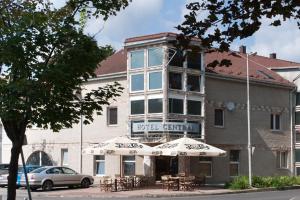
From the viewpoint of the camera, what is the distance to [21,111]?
33.4 feet

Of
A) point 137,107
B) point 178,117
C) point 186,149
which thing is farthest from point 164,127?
point 186,149

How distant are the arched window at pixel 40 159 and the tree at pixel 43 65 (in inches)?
1425

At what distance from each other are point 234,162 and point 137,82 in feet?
30.9

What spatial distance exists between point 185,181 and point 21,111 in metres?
23.5

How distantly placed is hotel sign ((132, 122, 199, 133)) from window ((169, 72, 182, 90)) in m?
2.38

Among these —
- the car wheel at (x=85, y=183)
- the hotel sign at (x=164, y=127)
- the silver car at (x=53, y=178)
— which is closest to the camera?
the silver car at (x=53, y=178)

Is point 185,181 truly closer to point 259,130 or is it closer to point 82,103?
point 259,130

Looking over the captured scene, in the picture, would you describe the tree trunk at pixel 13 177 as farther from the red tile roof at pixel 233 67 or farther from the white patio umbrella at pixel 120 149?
the red tile roof at pixel 233 67

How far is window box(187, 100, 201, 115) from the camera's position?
3981cm

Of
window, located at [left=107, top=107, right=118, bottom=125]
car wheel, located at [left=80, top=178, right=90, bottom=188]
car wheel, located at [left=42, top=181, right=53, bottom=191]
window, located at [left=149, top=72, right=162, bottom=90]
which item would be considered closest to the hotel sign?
window, located at [left=149, top=72, right=162, bottom=90]

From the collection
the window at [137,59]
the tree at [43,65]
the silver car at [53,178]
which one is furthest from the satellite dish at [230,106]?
the tree at [43,65]

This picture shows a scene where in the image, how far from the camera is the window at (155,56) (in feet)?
127

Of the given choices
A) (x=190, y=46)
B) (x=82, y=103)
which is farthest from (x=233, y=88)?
(x=190, y=46)

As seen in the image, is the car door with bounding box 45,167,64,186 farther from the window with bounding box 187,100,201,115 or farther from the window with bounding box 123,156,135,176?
the window with bounding box 187,100,201,115
